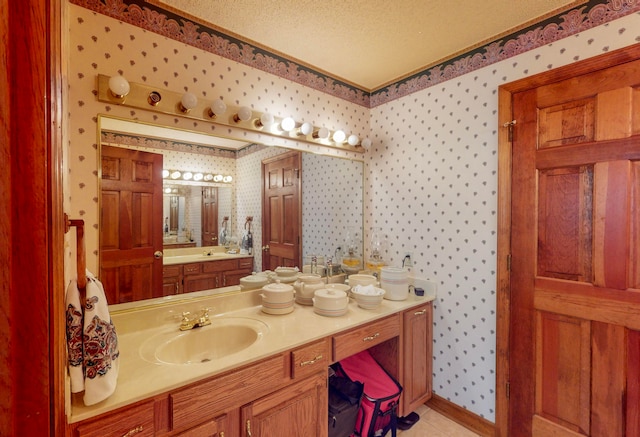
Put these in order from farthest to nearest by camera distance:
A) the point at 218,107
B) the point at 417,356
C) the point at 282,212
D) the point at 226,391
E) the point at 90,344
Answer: the point at 282,212
the point at 417,356
the point at 218,107
the point at 226,391
the point at 90,344

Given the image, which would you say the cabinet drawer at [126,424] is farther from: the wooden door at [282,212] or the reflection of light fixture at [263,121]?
the reflection of light fixture at [263,121]

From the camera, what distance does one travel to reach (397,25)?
169 cm

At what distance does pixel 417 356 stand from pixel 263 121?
187 cm

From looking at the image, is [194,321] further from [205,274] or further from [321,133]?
[321,133]

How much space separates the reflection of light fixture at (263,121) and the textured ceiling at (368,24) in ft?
1.55

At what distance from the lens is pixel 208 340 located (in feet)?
4.98

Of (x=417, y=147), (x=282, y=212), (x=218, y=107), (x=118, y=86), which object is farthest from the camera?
(x=417, y=147)

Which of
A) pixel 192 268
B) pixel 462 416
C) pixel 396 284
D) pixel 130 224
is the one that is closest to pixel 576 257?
pixel 396 284

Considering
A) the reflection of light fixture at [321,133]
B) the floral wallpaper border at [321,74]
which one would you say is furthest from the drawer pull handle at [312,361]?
the floral wallpaper border at [321,74]

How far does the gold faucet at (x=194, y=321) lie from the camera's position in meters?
1.49

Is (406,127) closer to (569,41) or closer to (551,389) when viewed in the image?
(569,41)

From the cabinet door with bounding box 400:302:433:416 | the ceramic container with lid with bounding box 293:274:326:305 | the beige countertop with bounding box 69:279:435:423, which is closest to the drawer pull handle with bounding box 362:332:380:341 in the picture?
the beige countertop with bounding box 69:279:435:423

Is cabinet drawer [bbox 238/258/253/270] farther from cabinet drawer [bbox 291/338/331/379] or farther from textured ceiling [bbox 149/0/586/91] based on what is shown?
textured ceiling [bbox 149/0/586/91]

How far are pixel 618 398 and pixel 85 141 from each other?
9.21 ft
